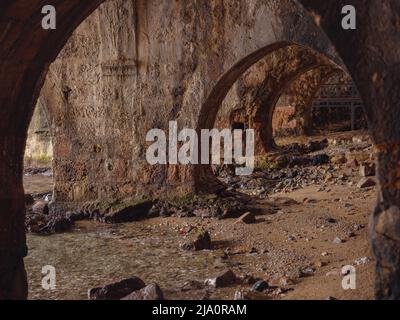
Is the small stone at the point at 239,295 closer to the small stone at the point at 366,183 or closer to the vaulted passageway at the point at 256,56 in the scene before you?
the vaulted passageway at the point at 256,56

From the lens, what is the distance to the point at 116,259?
205 inches

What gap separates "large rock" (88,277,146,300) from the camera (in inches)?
154

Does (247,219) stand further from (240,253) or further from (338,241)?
(338,241)

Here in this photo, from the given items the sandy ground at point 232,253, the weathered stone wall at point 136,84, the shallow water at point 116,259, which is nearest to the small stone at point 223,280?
the sandy ground at point 232,253

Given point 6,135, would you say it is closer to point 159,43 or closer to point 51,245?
point 51,245

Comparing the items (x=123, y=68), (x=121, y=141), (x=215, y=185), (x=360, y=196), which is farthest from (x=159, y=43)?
(x=360, y=196)

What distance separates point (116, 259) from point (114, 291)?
1297 mm

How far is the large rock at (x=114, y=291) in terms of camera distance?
12.8 ft

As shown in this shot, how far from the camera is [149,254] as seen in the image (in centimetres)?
533

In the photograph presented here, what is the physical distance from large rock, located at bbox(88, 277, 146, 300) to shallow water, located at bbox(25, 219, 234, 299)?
215 millimetres

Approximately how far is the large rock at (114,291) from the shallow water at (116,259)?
0.71ft

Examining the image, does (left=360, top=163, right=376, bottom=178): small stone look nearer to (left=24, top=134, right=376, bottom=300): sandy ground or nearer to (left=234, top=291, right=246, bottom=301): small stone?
(left=24, top=134, right=376, bottom=300): sandy ground

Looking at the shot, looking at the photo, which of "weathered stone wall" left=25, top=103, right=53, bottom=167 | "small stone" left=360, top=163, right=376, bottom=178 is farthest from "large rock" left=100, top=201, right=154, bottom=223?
"weathered stone wall" left=25, top=103, right=53, bottom=167

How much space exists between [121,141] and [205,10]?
2172mm
